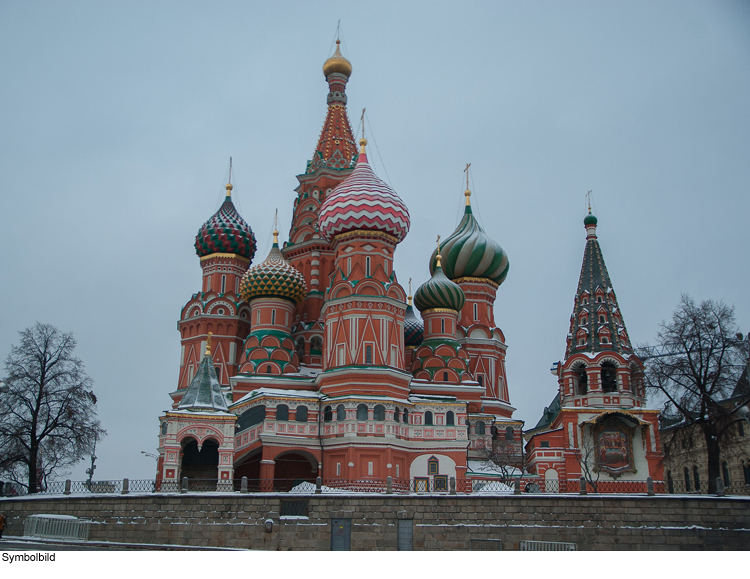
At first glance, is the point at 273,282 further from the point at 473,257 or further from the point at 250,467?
the point at 473,257

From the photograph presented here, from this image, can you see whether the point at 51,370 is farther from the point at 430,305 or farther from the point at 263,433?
the point at 430,305

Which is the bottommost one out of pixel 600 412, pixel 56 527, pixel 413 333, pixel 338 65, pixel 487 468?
pixel 56 527

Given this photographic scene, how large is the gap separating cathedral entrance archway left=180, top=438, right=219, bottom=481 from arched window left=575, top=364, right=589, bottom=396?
1564 centimetres

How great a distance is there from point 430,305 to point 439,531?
61.8 ft

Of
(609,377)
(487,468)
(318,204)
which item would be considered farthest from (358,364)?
(318,204)

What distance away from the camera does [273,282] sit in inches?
1528

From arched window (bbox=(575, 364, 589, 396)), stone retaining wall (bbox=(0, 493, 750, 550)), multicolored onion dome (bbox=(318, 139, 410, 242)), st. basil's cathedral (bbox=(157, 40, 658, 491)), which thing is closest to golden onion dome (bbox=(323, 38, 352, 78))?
st. basil's cathedral (bbox=(157, 40, 658, 491))

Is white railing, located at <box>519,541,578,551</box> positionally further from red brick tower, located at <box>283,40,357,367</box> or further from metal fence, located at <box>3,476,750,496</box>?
red brick tower, located at <box>283,40,357,367</box>

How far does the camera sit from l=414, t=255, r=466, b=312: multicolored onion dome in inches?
1578

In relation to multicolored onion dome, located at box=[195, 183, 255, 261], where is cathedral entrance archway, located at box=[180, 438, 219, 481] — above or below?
below

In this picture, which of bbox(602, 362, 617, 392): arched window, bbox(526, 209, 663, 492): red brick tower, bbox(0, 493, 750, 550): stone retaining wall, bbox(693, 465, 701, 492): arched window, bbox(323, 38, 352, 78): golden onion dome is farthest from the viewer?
bbox(323, 38, 352, 78): golden onion dome

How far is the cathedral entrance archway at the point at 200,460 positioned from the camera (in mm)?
32094

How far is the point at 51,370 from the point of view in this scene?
3056cm

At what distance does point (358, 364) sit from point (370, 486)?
5559mm
